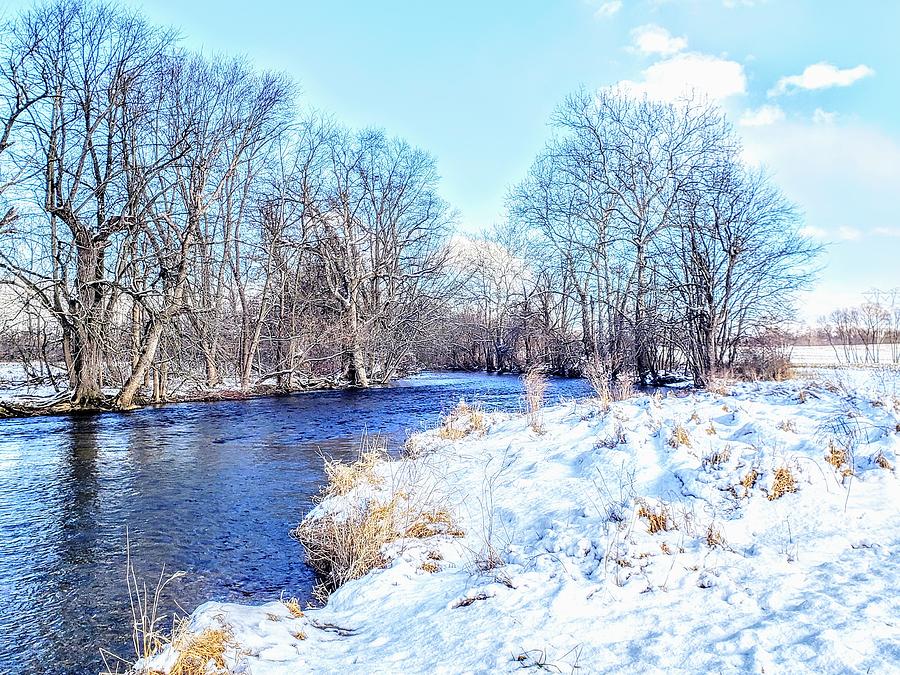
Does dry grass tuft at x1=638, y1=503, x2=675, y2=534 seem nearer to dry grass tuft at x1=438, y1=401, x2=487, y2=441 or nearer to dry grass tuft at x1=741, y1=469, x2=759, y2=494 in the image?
dry grass tuft at x1=741, y1=469, x2=759, y2=494

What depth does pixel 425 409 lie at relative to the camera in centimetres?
1577

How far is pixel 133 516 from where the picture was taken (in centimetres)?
623

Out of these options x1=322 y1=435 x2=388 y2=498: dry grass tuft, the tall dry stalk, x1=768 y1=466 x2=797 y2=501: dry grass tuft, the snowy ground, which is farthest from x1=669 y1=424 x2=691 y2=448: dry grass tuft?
the snowy ground

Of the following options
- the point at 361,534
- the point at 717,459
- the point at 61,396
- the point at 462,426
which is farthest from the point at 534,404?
the point at 61,396

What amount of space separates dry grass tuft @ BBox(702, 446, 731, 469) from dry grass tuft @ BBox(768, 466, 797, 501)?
519 millimetres

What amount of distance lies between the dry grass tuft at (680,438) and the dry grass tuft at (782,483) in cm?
113

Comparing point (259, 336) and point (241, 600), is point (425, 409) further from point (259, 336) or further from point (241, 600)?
point (241, 600)

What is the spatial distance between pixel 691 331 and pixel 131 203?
62.8 feet

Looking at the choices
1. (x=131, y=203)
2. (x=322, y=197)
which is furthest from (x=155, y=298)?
(x=322, y=197)

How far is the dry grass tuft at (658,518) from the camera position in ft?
13.0

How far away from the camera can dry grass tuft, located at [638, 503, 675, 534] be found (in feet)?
13.0

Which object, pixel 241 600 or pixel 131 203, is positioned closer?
pixel 241 600

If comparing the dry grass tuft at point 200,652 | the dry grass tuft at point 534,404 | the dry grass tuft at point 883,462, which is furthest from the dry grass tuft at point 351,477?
the dry grass tuft at point 883,462

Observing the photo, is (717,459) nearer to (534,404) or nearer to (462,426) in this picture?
(534,404)
